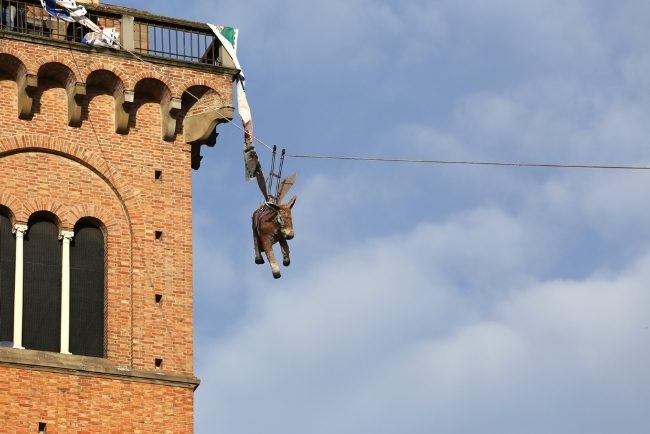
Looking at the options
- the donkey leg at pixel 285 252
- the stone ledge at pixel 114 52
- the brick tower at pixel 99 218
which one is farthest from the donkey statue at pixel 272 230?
the stone ledge at pixel 114 52

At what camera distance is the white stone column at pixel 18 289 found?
4725 cm

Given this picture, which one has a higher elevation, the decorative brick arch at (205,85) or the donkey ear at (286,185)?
the decorative brick arch at (205,85)

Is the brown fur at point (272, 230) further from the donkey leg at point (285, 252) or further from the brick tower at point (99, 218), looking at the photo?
the brick tower at point (99, 218)

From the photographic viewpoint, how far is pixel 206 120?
50781mm

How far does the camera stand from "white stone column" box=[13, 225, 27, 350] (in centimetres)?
4725

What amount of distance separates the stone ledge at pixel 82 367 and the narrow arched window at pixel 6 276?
1.91ft

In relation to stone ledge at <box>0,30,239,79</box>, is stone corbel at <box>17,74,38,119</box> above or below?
below

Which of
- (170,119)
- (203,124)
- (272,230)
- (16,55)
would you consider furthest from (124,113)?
(272,230)

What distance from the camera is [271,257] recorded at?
4572 centimetres

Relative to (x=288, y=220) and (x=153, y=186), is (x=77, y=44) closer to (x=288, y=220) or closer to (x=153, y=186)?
(x=153, y=186)

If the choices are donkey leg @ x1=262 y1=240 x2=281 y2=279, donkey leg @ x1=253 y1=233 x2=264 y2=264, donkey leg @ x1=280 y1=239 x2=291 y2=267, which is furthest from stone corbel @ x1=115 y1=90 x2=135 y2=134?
donkey leg @ x1=280 y1=239 x2=291 y2=267

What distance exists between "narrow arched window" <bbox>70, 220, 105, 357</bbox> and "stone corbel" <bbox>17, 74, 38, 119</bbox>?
8.15 feet

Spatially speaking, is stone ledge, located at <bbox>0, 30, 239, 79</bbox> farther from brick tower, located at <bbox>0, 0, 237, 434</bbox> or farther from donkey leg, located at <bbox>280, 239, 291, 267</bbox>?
donkey leg, located at <bbox>280, 239, 291, 267</bbox>

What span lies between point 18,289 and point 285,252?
18.3 feet
